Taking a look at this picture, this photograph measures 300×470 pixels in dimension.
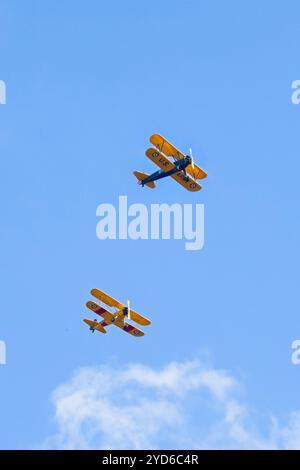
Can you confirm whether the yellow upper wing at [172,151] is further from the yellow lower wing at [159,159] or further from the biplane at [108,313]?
the biplane at [108,313]

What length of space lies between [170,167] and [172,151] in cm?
174

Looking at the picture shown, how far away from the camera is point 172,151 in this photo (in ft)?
309

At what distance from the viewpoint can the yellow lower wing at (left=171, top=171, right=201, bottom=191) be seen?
96312 millimetres

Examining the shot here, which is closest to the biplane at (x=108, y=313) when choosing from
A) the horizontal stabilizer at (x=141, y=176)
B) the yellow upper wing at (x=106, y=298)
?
the yellow upper wing at (x=106, y=298)

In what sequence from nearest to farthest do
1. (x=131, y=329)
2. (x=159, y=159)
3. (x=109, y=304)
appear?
(x=159, y=159) → (x=109, y=304) → (x=131, y=329)

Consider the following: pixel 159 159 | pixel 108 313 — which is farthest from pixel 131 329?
pixel 159 159

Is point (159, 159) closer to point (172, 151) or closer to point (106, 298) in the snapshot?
point (172, 151)

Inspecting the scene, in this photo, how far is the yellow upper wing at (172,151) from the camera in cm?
9206

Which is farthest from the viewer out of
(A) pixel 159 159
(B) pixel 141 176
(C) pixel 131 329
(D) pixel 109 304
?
(C) pixel 131 329

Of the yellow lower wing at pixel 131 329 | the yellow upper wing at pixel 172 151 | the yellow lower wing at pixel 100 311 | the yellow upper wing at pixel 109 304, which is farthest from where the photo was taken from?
the yellow lower wing at pixel 131 329
